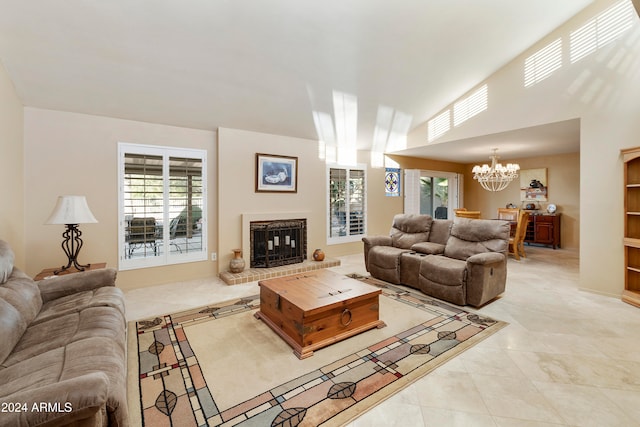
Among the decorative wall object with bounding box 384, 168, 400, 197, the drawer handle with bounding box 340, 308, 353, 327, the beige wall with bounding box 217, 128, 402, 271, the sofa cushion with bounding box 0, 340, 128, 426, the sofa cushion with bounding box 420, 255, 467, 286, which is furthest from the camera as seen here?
the decorative wall object with bounding box 384, 168, 400, 197

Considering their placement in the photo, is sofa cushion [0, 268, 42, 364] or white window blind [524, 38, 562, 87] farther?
white window blind [524, 38, 562, 87]

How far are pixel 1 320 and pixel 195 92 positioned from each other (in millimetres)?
3015

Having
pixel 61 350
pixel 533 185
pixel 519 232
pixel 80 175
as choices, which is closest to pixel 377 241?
pixel 519 232

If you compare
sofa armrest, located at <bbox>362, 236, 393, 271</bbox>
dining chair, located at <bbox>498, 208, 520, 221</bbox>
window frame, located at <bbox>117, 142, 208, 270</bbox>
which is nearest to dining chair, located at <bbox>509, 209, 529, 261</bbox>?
dining chair, located at <bbox>498, 208, 520, 221</bbox>

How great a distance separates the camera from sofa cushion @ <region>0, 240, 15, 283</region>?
190 cm

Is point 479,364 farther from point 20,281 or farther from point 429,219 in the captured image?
point 20,281

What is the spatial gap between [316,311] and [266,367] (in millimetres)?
532

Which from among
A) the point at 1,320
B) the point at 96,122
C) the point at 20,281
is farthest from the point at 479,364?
the point at 96,122

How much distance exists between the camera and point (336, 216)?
5988 millimetres

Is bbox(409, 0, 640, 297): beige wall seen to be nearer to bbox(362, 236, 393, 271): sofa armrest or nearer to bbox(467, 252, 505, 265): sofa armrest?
bbox(467, 252, 505, 265): sofa armrest

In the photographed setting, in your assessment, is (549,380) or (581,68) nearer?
(549,380)

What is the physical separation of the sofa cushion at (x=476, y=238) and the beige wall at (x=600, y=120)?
46.9 inches

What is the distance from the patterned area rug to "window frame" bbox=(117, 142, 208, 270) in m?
1.46

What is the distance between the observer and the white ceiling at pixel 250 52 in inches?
103
